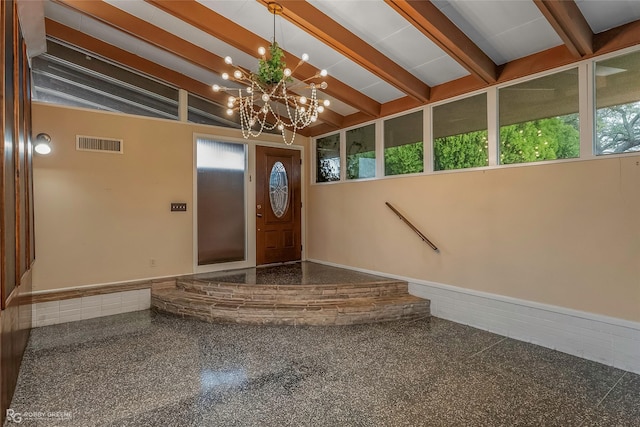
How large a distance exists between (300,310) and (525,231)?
2.69 m

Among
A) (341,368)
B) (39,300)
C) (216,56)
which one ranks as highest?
(216,56)

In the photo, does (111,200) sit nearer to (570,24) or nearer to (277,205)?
(277,205)

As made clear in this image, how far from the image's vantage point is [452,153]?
14.2ft

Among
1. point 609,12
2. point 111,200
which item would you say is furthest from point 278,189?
point 609,12

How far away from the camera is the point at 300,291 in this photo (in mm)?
4484

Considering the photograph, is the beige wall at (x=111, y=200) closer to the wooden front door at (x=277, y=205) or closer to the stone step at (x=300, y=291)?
the stone step at (x=300, y=291)

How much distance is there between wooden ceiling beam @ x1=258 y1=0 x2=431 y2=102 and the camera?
128 inches

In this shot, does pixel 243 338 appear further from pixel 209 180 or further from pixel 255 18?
pixel 255 18

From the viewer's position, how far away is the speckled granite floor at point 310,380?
2287mm

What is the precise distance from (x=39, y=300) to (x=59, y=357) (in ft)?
4.41

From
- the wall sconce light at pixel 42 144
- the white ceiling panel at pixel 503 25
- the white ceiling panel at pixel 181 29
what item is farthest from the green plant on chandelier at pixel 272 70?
the wall sconce light at pixel 42 144

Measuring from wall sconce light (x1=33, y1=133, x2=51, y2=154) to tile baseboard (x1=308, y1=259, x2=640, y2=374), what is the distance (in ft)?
17.0

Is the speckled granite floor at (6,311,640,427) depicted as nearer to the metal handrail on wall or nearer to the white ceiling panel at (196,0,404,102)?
the metal handrail on wall

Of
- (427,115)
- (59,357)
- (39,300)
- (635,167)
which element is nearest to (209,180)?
(39,300)
